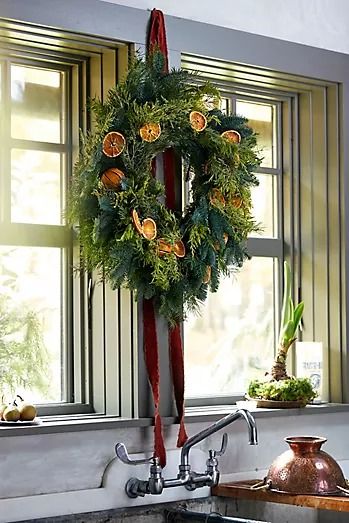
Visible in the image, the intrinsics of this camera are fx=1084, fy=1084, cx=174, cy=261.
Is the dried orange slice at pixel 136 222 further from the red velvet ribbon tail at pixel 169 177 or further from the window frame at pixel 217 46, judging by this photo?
the window frame at pixel 217 46

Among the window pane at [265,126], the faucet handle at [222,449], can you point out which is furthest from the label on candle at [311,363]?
the window pane at [265,126]

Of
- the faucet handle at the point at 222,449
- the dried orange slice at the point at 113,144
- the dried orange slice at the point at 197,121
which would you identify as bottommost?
the faucet handle at the point at 222,449

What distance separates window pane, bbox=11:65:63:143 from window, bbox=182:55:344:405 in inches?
26.1

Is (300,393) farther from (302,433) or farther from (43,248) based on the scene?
(43,248)

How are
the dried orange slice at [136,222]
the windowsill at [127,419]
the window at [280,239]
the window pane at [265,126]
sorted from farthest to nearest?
the window pane at [265,126] < the window at [280,239] < the dried orange slice at [136,222] < the windowsill at [127,419]

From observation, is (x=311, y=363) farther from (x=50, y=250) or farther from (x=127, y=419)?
(x=50, y=250)

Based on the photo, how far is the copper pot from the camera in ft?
11.4

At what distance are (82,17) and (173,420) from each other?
4.44ft

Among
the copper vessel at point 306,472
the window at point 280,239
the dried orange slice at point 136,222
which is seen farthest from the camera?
the window at point 280,239

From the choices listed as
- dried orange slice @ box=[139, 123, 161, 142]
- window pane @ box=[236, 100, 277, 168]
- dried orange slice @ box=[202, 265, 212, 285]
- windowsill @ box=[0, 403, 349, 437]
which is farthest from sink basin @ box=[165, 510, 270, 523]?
window pane @ box=[236, 100, 277, 168]

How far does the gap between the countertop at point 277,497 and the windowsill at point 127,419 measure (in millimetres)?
235

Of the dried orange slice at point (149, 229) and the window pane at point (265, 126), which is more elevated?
the window pane at point (265, 126)

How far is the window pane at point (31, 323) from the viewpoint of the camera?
3.56 m

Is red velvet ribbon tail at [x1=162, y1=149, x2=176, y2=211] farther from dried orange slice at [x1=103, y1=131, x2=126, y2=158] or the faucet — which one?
the faucet
